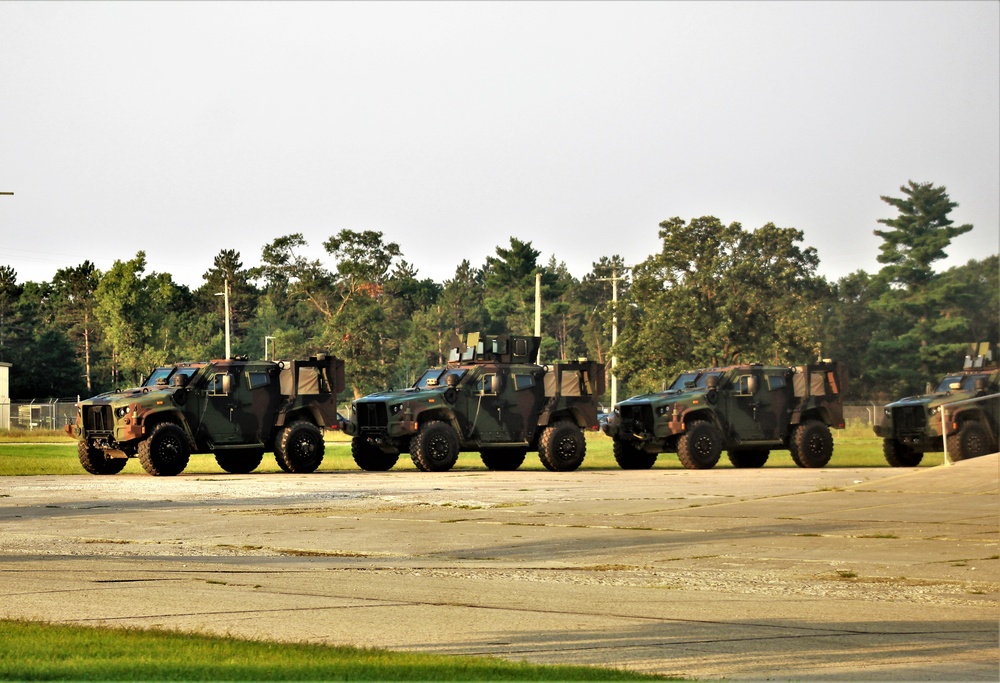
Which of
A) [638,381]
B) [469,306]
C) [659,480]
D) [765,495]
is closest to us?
[765,495]

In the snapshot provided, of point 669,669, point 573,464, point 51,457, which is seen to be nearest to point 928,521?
point 669,669

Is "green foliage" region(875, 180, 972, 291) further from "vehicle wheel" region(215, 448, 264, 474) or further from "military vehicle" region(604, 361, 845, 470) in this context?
"vehicle wheel" region(215, 448, 264, 474)

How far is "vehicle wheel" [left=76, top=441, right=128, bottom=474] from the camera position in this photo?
26.2 meters

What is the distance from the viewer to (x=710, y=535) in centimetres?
1438

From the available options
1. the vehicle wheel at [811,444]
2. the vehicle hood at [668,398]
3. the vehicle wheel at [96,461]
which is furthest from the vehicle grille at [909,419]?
the vehicle wheel at [96,461]

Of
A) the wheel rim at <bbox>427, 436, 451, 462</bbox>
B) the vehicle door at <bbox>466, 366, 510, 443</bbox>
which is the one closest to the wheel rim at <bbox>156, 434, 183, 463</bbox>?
the wheel rim at <bbox>427, 436, 451, 462</bbox>

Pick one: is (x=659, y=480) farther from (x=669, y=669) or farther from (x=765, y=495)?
(x=669, y=669)

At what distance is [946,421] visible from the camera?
85.6 feet

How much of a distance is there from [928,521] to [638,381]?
120 ft

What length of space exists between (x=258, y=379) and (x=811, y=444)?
36.7ft

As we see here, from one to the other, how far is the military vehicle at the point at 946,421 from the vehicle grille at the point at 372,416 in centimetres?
Answer: 944

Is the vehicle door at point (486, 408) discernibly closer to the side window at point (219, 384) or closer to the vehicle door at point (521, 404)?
the vehicle door at point (521, 404)

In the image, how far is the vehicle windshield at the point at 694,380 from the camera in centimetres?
2944

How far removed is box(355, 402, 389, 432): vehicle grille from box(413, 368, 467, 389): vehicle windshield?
5.75 ft
